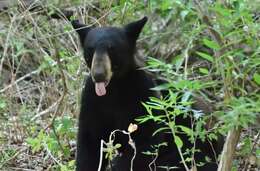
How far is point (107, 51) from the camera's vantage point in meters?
5.68

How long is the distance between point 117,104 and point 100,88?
323 mm

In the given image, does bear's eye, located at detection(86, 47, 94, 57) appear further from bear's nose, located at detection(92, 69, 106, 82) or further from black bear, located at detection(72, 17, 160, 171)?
bear's nose, located at detection(92, 69, 106, 82)

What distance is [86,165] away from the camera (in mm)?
5941

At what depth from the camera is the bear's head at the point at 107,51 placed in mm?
5539

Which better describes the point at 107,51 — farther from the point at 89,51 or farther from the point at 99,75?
the point at 99,75

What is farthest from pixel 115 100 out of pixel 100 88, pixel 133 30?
pixel 133 30

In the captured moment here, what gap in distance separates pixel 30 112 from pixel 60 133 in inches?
45.3

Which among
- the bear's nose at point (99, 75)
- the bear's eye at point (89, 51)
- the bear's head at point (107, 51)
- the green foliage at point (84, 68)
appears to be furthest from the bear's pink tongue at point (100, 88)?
the green foliage at point (84, 68)

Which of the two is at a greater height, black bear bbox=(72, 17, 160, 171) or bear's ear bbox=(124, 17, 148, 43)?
bear's ear bbox=(124, 17, 148, 43)

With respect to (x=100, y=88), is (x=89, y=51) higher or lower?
higher

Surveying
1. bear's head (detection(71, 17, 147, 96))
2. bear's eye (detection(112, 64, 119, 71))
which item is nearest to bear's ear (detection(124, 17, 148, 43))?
bear's head (detection(71, 17, 147, 96))

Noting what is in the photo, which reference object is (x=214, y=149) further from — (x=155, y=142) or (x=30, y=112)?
(x=30, y=112)

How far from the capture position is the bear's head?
18.2 ft

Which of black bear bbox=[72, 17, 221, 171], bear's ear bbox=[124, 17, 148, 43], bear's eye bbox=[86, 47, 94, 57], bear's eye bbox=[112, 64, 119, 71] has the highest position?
bear's ear bbox=[124, 17, 148, 43]
